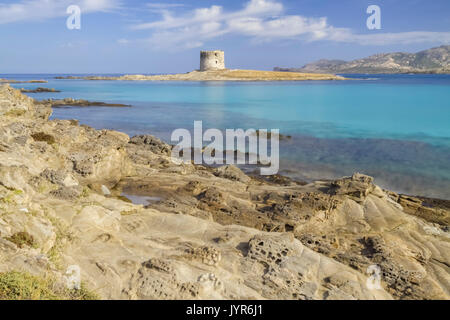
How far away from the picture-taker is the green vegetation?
5.04 m

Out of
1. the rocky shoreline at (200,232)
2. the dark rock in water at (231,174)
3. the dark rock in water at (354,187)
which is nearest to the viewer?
the rocky shoreline at (200,232)

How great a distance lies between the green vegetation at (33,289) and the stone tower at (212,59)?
4397 inches

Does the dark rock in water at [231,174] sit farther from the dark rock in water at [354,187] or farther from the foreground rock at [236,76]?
the foreground rock at [236,76]

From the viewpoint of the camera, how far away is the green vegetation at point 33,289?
16.5ft

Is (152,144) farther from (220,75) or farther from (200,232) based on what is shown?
(220,75)

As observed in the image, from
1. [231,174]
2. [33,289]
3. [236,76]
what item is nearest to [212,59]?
[236,76]

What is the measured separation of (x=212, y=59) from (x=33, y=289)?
371ft

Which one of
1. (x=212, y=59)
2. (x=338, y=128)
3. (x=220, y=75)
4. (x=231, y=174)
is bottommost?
(x=231, y=174)

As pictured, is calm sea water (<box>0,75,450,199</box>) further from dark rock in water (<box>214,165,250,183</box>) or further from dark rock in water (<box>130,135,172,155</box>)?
dark rock in water (<box>130,135,172,155</box>)

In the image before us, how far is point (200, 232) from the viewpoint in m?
8.16

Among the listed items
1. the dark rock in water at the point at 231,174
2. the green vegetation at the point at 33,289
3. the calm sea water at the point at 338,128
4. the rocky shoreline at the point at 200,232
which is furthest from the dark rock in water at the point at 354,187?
the green vegetation at the point at 33,289

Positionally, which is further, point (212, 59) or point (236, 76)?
point (212, 59)

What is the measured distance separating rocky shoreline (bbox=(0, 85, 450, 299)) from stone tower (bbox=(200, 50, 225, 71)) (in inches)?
4080
